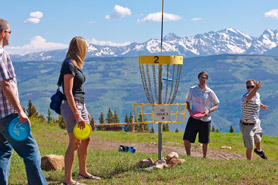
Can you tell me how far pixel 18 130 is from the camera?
465 cm

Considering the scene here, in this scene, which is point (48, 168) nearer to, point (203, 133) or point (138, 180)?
point (138, 180)

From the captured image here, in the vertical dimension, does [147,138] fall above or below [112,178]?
below

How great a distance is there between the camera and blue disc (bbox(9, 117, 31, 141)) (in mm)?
4652

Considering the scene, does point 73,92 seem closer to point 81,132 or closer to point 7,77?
point 81,132

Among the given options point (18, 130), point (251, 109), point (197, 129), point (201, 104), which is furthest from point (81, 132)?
point (251, 109)

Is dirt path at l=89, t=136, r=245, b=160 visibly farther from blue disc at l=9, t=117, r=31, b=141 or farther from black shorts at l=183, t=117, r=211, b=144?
blue disc at l=9, t=117, r=31, b=141

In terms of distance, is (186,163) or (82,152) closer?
(82,152)

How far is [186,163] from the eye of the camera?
7.82 metres

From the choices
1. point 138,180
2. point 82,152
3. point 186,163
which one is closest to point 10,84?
point 82,152

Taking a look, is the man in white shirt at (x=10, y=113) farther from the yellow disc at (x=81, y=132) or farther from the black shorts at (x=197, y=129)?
the black shorts at (x=197, y=129)

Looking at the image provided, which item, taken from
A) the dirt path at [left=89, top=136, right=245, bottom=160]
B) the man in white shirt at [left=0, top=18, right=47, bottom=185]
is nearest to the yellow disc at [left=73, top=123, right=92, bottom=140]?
the man in white shirt at [left=0, top=18, right=47, bottom=185]

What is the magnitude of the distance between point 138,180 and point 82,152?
980 mm

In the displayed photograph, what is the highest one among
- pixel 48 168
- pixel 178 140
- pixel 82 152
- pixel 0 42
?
pixel 0 42

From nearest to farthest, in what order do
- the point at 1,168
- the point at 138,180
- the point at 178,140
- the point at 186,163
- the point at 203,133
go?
1. the point at 1,168
2. the point at 138,180
3. the point at 186,163
4. the point at 203,133
5. the point at 178,140
